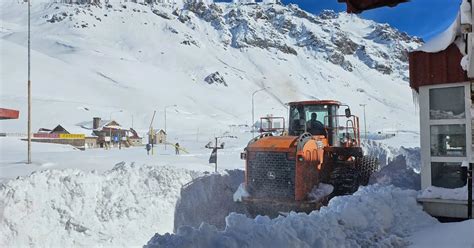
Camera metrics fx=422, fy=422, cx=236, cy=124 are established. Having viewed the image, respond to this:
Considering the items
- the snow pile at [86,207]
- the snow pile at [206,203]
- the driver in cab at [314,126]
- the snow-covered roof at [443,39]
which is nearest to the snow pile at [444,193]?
the snow-covered roof at [443,39]

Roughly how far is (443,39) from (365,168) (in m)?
4.45

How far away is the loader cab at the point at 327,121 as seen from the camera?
1073 cm

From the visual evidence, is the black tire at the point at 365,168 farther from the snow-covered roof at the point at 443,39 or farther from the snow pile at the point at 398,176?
the snow-covered roof at the point at 443,39

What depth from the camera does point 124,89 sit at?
110062 millimetres

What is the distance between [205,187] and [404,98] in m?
148

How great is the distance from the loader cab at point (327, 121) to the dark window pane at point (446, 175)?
323 centimetres

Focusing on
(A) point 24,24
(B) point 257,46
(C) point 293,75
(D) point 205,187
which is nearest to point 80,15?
(A) point 24,24

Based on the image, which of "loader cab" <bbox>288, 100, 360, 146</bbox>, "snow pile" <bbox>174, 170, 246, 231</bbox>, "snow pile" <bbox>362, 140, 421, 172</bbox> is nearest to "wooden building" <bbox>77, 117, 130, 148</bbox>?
"snow pile" <bbox>362, 140, 421, 172</bbox>

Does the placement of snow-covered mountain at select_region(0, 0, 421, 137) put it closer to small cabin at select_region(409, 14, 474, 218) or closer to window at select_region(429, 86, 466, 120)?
small cabin at select_region(409, 14, 474, 218)

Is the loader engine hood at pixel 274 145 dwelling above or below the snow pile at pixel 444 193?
above

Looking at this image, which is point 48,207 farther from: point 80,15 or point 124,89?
point 80,15

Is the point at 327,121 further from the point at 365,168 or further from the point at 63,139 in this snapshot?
the point at 63,139

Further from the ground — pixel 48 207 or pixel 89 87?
pixel 89 87

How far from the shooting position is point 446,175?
7.53 meters
